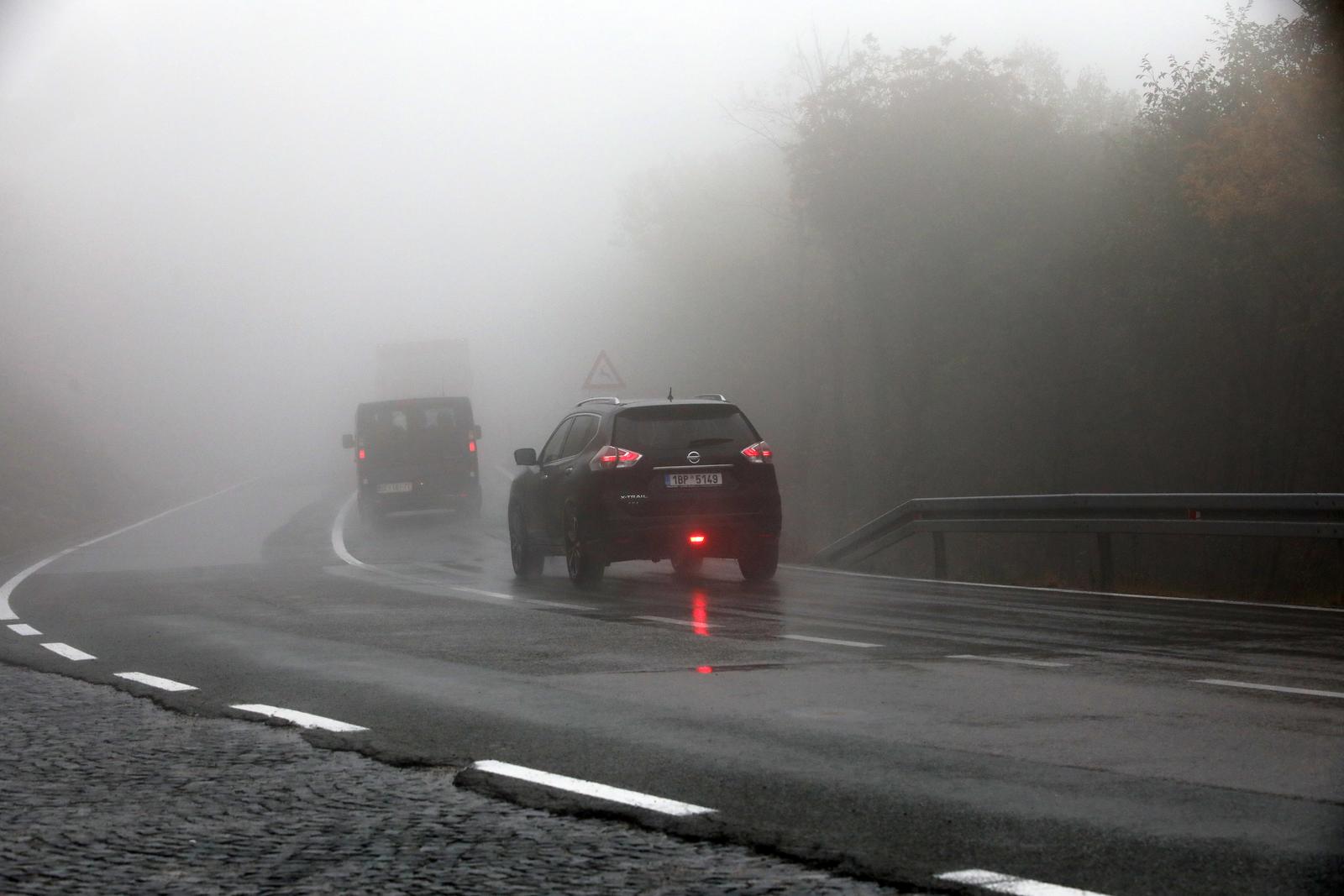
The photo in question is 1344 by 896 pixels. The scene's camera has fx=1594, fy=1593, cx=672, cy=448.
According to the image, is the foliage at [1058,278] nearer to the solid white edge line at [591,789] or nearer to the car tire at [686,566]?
the car tire at [686,566]

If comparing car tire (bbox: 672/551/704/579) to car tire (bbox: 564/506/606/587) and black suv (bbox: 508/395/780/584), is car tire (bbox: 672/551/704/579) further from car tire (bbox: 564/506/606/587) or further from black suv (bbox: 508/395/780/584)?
black suv (bbox: 508/395/780/584)

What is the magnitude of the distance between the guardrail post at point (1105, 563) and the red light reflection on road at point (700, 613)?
379 cm

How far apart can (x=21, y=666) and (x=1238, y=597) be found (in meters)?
10.5

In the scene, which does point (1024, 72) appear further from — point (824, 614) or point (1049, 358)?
point (824, 614)

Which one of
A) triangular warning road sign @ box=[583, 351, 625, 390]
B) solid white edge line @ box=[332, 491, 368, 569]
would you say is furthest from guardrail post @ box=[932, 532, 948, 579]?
triangular warning road sign @ box=[583, 351, 625, 390]

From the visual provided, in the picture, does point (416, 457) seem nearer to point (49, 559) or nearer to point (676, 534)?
point (49, 559)

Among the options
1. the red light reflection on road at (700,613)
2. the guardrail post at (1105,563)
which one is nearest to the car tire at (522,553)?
the red light reflection on road at (700,613)

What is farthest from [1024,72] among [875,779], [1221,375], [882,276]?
[875,779]

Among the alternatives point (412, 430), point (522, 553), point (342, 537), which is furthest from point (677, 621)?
point (412, 430)

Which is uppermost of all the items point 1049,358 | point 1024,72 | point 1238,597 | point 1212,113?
point 1024,72

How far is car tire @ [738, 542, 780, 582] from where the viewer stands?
51.6 ft

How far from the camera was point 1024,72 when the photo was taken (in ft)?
175

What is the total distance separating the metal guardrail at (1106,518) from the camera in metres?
13.2

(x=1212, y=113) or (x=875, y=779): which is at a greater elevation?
(x=1212, y=113)
